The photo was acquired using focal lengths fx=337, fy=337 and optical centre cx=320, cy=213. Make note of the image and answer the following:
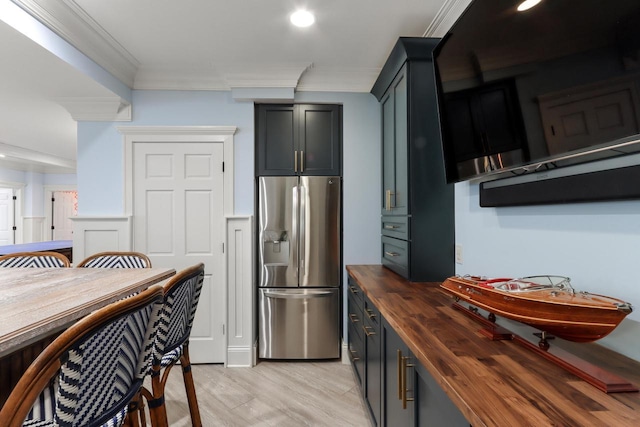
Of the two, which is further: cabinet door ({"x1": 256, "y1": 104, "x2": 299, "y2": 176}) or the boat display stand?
cabinet door ({"x1": 256, "y1": 104, "x2": 299, "y2": 176})

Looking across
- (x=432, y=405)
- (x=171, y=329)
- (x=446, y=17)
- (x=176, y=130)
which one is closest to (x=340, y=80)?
(x=446, y=17)

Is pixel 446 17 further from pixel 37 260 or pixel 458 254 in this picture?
pixel 37 260

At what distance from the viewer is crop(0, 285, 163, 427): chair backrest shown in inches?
27.5

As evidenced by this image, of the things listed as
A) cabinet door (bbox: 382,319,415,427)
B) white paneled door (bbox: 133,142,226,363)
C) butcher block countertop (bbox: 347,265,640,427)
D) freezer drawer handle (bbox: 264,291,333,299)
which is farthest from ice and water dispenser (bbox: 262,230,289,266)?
butcher block countertop (bbox: 347,265,640,427)

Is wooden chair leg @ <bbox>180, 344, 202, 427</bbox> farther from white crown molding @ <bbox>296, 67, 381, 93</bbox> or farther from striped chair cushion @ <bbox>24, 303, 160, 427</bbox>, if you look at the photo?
white crown molding @ <bbox>296, 67, 381, 93</bbox>

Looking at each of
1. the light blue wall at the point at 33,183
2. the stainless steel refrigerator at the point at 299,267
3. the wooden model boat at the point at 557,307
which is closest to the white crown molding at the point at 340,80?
the stainless steel refrigerator at the point at 299,267

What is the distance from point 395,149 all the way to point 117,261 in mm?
1981

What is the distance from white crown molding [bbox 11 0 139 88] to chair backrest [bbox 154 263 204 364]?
5.65ft

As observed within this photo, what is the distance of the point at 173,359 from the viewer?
1.53 metres

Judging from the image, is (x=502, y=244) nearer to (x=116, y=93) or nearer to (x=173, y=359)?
(x=173, y=359)

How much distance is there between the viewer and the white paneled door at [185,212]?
114 inches

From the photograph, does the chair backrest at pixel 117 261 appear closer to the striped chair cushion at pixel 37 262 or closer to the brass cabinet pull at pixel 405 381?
the striped chair cushion at pixel 37 262

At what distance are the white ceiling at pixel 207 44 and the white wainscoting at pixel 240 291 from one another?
1231 millimetres

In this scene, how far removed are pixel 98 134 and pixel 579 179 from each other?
3.31 metres
